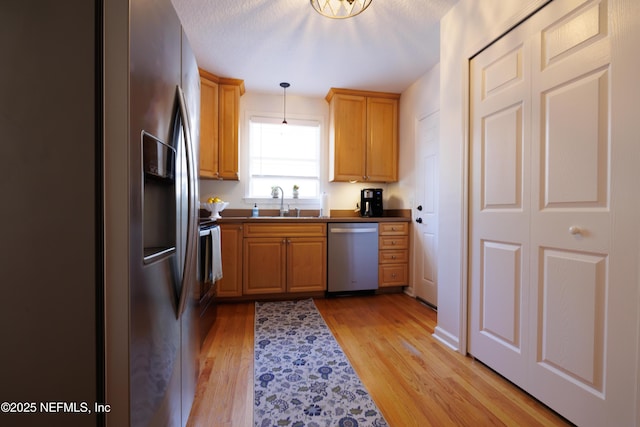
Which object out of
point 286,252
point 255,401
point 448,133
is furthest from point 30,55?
point 286,252

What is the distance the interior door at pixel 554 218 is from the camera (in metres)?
1.14

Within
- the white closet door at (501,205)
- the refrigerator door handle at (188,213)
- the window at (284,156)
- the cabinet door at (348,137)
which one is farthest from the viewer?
the window at (284,156)

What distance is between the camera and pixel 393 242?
3.35 m

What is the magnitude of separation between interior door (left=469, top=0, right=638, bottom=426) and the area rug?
2.92 feet

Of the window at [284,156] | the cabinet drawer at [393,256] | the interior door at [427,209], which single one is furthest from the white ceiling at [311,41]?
the cabinet drawer at [393,256]

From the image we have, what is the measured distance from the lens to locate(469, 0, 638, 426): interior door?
3.76 feet

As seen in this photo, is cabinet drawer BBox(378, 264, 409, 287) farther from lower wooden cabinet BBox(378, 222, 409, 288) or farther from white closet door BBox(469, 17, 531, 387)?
white closet door BBox(469, 17, 531, 387)

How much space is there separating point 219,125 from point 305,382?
2754 millimetres

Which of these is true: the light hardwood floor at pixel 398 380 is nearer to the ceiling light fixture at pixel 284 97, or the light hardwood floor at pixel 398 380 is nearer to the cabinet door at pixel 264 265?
the cabinet door at pixel 264 265

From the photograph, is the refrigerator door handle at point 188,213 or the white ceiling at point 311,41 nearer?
the refrigerator door handle at point 188,213

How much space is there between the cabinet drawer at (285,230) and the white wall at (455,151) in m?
1.37

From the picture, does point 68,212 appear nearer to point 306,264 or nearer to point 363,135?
point 306,264

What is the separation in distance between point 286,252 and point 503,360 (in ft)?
6.88

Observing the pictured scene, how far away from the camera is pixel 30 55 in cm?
64
